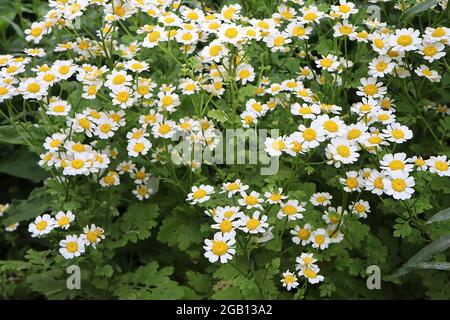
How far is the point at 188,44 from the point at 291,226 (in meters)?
0.69

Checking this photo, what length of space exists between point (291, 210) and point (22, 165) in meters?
1.26

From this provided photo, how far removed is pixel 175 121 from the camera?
220cm

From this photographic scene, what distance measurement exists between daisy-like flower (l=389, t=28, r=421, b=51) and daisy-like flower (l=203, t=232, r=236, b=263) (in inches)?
30.7

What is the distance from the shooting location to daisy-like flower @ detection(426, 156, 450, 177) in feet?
6.12

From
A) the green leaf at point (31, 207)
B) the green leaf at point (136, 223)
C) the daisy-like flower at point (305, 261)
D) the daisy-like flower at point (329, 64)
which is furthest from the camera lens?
the green leaf at point (31, 207)

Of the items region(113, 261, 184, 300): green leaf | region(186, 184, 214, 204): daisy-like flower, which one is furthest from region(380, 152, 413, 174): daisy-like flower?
region(113, 261, 184, 300): green leaf

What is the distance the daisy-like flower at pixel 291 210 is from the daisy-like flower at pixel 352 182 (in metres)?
0.14

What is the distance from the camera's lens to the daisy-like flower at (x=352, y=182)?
1.93 meters

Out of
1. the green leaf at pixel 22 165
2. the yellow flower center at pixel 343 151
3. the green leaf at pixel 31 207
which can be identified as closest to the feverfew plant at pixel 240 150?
the yellow flower center at pixel 343 151

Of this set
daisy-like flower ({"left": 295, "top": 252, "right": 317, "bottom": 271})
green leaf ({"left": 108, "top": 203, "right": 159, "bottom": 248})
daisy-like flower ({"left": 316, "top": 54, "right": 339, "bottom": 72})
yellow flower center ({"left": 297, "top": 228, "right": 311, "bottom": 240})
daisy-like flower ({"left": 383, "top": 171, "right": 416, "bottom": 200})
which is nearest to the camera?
daisy-like flower ({"left": 383, "top": 171, "right": 416, "bottom": 200})

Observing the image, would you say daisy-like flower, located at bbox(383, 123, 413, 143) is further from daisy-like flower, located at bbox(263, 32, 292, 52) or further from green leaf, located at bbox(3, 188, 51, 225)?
green leaf, located at bbox(3, 188, 51, 225)

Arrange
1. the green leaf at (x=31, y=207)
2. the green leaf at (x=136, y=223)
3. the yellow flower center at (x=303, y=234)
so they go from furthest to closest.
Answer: the green leaf at (x=31, y=207)
the green leaf at (x=136, y=223)
the yellow flower center at (x=303, y=234)

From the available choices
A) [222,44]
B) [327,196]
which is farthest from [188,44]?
[327,196]

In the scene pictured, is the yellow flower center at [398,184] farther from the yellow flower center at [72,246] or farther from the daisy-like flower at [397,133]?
the yellow flower center at [72,246]
